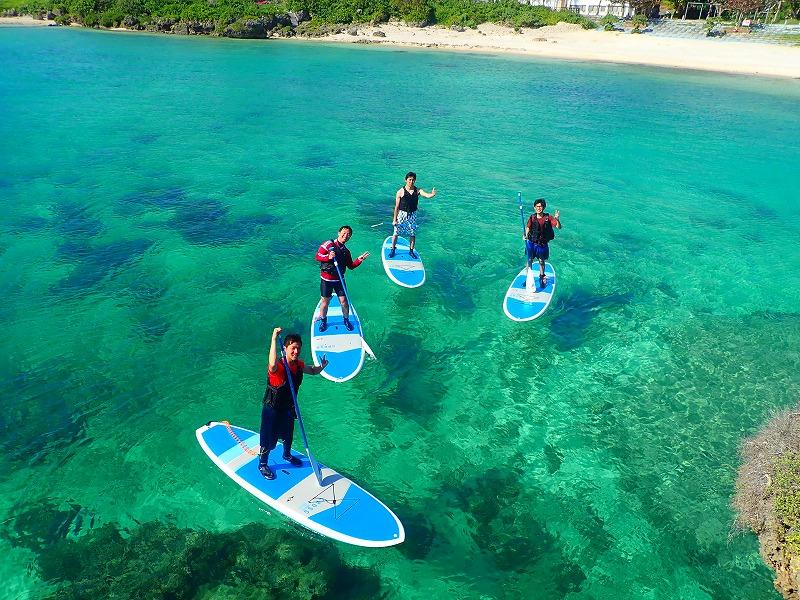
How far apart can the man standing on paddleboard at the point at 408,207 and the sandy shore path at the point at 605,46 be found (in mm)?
54913

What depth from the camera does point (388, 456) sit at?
10492 millimetres

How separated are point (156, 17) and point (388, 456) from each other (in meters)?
87.5

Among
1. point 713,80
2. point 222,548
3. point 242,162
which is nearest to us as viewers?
point 222,548

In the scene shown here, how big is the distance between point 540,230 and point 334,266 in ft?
18.2

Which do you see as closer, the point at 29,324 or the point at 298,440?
the point at 298,440

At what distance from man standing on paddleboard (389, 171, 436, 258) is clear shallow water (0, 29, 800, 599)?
1.55 metres

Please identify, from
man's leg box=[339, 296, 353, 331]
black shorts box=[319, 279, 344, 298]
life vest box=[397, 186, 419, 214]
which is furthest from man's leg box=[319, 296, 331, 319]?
life vest box=[397, 186, 419, 214]

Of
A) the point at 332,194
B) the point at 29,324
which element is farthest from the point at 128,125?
the point at 29,324

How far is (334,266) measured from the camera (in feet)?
40.2

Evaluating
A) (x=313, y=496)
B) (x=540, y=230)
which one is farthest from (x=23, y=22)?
(x=313, y=496)

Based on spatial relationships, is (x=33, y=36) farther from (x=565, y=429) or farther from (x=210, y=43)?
(x=565, y=429)

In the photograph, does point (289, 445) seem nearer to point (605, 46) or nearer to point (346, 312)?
point (346, 312)

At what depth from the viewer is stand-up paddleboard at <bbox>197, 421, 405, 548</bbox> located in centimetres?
849

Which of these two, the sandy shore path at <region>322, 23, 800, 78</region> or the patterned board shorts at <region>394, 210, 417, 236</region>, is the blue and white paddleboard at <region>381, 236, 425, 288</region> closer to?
the patterned board shorts at <region>394, 210, 417, 236</region>
